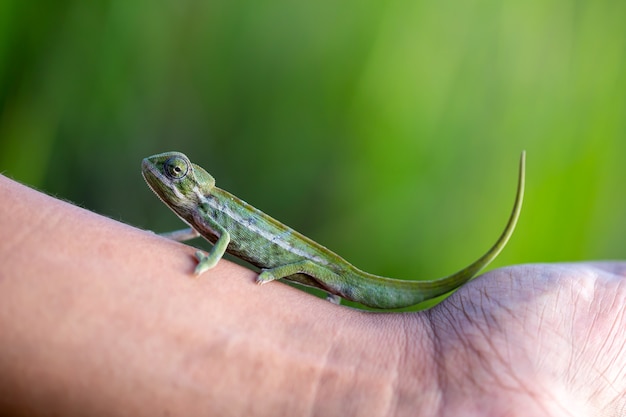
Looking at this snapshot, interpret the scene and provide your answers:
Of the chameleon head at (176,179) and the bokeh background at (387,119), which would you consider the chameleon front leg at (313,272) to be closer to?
the chameleon head at (176,179)

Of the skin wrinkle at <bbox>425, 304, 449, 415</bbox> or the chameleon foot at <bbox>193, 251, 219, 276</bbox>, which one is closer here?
the skin wrinkle at <bbox>425, 304, 449, 415</bbox>

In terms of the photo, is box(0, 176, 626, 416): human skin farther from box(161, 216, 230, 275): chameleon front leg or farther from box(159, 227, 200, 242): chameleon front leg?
box(159, 227, 200, 242): chameleon front leg

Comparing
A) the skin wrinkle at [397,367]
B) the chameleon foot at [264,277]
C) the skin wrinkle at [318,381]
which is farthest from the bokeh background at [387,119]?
the skin wrinkle at [318,381]

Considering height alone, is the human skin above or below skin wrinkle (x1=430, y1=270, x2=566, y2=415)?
below

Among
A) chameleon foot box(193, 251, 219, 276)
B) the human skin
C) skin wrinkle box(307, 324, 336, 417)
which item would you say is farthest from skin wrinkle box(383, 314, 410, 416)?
chameleon foot box(193, 251, 219, 276)

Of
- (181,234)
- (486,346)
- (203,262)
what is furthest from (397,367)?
(181,234)

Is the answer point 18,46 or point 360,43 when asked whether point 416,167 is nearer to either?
point 360,43

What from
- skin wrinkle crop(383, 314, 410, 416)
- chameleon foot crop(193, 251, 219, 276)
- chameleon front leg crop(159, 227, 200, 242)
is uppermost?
skin wrinkle crop(383, 314, 410, 416)

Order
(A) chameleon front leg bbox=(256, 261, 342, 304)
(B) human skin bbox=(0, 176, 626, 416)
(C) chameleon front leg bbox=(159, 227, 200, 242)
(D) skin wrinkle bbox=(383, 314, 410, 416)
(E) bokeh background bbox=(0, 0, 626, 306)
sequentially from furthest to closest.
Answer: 1. (E) bokeh background bbox=(0, 0, 626, 306)
2. (C) chameleon front leg bbox=(159, 227, 200, 242)
3. (A) chameleon front leg bbox=(256, 261, 342, 304)
4. (D) skin wrinkle bbox=(383, 314, 410, 416)
5. (B) human skin bbox=(0, 176, 626, 416)

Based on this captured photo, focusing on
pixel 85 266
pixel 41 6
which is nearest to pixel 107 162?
pixel 41 6
